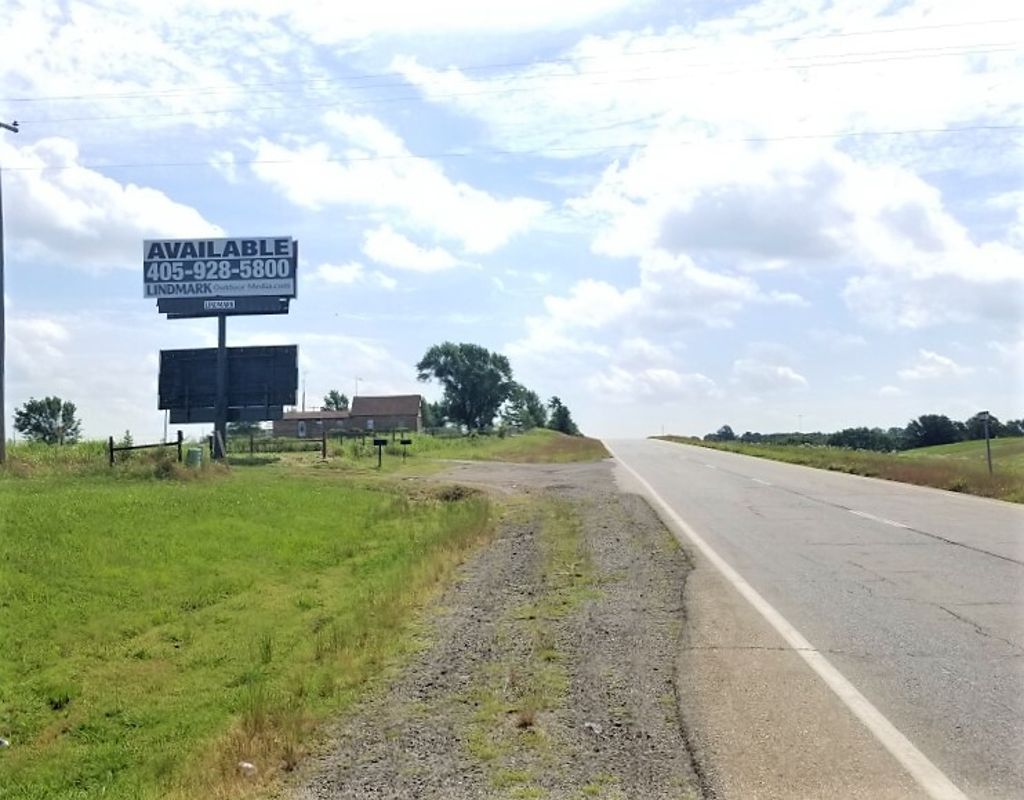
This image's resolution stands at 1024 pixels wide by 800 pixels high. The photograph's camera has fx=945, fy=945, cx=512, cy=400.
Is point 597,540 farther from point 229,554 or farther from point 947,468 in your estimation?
point 947,468

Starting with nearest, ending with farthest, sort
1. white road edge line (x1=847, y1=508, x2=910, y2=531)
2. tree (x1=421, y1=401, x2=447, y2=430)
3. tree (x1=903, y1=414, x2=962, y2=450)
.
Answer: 1. white road edge line (x1=847, y1=508, x2=910, y2=531)
2. tree (x1=903, y1=414, x2=962, y2=450)
3. tree (x1=421, y1=401, x2=447, y2=430)

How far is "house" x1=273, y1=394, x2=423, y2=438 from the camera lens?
13000cm

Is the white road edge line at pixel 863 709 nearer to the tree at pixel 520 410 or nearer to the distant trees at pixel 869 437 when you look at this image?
the distant trees at pixel 869 437

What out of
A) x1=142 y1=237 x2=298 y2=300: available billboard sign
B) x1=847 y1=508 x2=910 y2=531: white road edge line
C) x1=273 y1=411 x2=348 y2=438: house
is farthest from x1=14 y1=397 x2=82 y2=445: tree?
x1=847 y1=508 x2=910 y2=531: white road edge line

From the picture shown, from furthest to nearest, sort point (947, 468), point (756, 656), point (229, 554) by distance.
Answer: point (947, 468) → point (229, 554) → point (756, 656)

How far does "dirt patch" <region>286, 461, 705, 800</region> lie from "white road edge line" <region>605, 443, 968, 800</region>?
84 centimetres

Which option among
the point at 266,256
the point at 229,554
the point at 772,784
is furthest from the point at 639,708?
the point at 266,256

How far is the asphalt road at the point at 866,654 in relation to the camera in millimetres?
5090

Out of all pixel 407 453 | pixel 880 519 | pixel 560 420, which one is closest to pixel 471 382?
pixel 560 420

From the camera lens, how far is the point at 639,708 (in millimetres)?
6230

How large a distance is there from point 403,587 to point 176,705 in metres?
3.67

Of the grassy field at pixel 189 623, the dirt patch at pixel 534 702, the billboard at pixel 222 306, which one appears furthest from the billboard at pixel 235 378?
the dirt patch at pixel 534 702

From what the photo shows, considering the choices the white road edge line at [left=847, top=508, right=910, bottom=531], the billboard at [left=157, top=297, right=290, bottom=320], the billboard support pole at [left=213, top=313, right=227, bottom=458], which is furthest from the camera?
the billboard at [left=157, top=297, right=290, bottom=320]

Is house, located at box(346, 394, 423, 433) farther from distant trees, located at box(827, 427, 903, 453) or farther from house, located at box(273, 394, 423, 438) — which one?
distant trees, located at box(827, 427, 903, 453)
